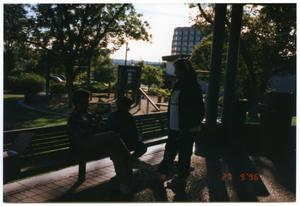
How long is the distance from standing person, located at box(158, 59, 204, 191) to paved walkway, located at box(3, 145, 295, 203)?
301 millimetres

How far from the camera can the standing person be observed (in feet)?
18.6

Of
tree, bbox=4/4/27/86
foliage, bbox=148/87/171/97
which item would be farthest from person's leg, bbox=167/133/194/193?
foliage, bbox=148/87/171/97

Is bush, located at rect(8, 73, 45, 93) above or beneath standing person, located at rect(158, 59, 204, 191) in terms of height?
beneath

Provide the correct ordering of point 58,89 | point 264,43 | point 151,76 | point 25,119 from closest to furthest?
1. point 25,119
2. point 264,43
3. point 58,89
4. point 151,76

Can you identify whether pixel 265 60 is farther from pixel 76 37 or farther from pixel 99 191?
pixel 99 191

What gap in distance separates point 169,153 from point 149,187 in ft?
2.20

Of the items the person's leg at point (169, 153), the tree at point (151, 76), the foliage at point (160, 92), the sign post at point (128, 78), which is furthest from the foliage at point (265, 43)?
the tree at point (151, 76)

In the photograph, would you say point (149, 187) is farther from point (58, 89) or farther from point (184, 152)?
point (58, 89)

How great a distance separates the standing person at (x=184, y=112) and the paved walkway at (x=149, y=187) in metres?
0.30

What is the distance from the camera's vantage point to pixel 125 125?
5.88 meters

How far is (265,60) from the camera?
2020 centimetres

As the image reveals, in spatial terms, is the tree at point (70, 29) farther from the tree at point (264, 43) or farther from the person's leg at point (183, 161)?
the person's leg at point (183, 161)

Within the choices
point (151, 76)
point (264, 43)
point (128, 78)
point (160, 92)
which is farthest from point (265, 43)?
point (151, 76)
